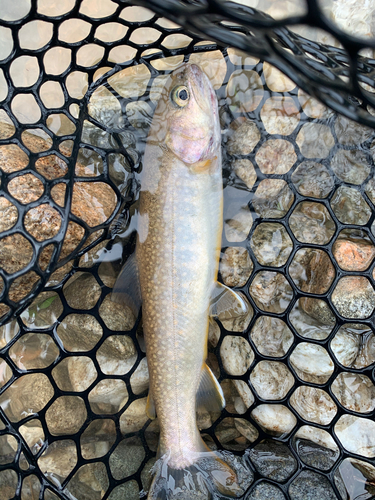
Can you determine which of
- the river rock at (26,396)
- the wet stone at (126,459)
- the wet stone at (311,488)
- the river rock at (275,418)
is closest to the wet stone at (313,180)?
the river rock at (275,418)

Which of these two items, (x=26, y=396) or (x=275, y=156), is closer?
(x=275, y=156)

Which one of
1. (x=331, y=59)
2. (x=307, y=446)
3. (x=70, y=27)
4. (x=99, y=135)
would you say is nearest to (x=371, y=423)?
(x=307, y=446)

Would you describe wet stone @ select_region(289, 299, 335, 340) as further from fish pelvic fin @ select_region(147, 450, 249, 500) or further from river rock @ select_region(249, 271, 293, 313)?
fish pelvic fin @ select_region(147, 450, 249, 500)

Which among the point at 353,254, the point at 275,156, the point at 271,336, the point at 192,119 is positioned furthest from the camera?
the point at 271,336

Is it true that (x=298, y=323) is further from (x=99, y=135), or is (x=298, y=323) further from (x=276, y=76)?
(x=99, y=135)

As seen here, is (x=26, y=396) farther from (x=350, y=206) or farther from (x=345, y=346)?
(x=350, y=206)

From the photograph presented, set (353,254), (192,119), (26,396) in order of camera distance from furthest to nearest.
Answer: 1. (26,396)
2. (353,254)
3. (192,119)

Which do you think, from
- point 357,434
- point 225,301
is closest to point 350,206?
point 225,301

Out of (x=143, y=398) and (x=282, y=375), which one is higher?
(x=282, y=375)
